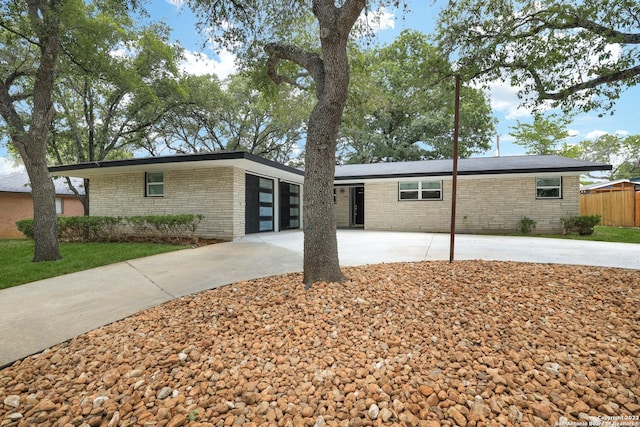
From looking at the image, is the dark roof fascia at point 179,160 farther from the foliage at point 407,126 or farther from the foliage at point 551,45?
the foliage at point 407,126

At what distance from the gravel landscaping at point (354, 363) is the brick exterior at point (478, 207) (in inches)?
356

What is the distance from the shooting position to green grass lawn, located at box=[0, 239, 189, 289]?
4.80 meters

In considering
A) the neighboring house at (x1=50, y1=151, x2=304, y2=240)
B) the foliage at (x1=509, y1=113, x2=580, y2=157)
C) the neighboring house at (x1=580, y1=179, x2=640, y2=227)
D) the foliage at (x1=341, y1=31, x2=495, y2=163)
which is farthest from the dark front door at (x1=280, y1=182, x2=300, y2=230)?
the foliage at (x1=509, y1=113, x2=580, y2=157)

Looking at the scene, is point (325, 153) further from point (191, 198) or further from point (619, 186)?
point (619, 186)

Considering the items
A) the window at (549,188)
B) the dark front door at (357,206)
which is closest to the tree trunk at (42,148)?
the dark front door at (357,206)

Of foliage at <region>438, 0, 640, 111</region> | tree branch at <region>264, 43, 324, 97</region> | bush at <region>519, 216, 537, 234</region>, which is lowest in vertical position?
bush at <region>519, 216, 537, 234</region>

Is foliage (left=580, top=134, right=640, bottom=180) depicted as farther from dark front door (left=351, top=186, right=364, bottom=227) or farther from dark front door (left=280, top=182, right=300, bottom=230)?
dark front door (left=280, top=182, right=300, bottom=230)

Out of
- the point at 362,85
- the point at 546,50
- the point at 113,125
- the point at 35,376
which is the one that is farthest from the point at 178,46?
the point at 35,376

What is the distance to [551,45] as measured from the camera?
570cm

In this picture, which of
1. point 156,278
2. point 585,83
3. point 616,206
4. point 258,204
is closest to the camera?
point 156,278

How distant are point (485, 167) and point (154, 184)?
1215 centimetres

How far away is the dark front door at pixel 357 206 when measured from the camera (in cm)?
1561

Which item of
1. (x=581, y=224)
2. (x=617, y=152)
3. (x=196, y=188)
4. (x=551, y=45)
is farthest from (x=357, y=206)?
(x=617, y=152)

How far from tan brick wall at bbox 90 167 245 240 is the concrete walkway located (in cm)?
181
